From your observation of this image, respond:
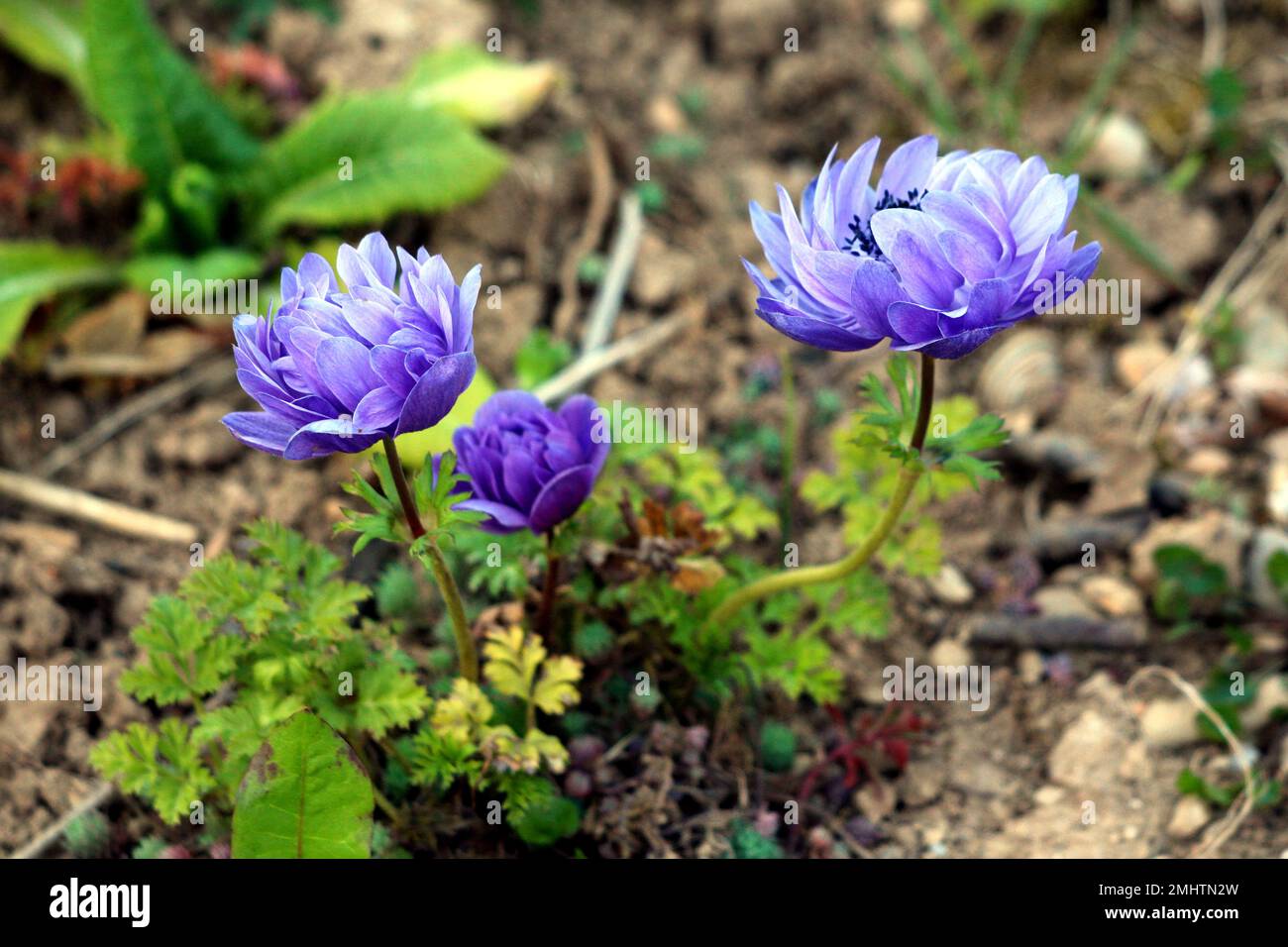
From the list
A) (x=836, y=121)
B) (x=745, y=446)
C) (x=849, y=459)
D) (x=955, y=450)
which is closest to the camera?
(x=955, y=450)

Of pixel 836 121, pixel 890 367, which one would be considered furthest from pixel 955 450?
pixel 836 121

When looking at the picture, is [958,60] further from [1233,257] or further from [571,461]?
[571,461]

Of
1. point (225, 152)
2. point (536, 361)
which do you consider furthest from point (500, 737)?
point (225, 152)

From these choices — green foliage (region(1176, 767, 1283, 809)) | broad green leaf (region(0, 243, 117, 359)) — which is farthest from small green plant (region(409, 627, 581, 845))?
broad green leaf (region(0, 243, 117, 359))

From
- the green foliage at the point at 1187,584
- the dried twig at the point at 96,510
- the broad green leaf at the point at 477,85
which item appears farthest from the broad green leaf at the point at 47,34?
the green foliage at the point at 1187,584

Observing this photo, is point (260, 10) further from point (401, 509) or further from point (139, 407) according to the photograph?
point (401, 509)
